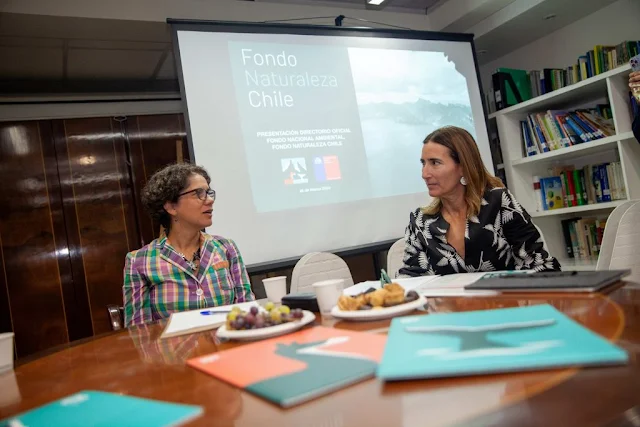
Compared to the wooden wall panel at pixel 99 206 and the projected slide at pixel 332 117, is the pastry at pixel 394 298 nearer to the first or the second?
the projected slide at pixel 332 117

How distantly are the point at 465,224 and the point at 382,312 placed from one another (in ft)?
3.36

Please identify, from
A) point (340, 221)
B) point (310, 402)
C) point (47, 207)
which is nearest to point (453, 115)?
point (340, 221)

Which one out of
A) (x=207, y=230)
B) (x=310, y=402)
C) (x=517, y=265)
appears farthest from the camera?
(x=207, y=230)

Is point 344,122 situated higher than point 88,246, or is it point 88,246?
point 344,122

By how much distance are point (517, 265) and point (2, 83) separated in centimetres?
437

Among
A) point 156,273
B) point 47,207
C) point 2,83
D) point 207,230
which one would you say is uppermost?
point 2,83

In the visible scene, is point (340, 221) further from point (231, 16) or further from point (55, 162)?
point (55, 162)

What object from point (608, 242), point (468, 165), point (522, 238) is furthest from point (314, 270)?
point (608, 242)

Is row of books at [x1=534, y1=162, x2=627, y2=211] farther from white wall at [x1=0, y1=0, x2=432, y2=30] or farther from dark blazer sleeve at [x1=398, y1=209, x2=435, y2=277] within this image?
dark blazer sleeve at [x1=398, y1=209, x2=435, y2=277]

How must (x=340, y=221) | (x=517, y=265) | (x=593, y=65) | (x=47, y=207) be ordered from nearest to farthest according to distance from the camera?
(x=517, y=265) → (x=340, y=221) → (x=593, y=65) → (x=47, y=207)

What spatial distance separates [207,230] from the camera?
2.60m

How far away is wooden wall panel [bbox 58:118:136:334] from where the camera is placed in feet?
14.3

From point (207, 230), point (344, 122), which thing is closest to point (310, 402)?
point (207, 230)

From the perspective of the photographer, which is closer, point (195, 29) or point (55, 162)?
point (195, 29)
